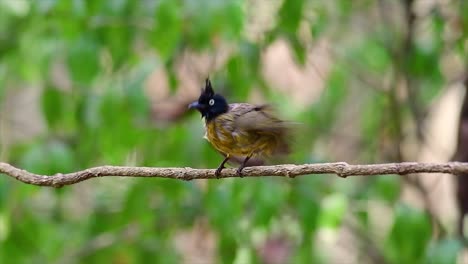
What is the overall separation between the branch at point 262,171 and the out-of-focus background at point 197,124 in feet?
2.78

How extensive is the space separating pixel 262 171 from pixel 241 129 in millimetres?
419

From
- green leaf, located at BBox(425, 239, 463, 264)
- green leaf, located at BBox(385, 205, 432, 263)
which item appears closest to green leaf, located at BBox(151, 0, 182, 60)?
green leaf, located at BBox(385, 205, 432, 263)

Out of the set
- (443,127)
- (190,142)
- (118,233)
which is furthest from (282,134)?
(443,127)

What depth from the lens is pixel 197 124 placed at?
3229mm

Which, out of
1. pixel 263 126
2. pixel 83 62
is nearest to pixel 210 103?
pixel 263 126

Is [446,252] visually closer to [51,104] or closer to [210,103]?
[210,103]

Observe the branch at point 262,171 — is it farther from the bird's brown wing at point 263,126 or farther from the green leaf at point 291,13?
the green leaf at point 291,13

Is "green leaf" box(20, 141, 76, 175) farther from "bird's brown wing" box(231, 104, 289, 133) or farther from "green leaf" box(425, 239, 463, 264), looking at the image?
"green leaf" box(425, 239, 463, 264)

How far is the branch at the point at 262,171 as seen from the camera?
1582 mm

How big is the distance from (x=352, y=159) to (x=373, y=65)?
75cm

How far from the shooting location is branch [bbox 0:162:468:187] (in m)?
1.58

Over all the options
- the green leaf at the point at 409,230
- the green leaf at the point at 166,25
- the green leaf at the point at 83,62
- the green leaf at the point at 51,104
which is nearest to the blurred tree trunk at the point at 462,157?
the green leaf at the point at 409,230

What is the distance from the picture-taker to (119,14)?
326 centimetres

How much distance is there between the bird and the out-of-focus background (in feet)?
1.23
